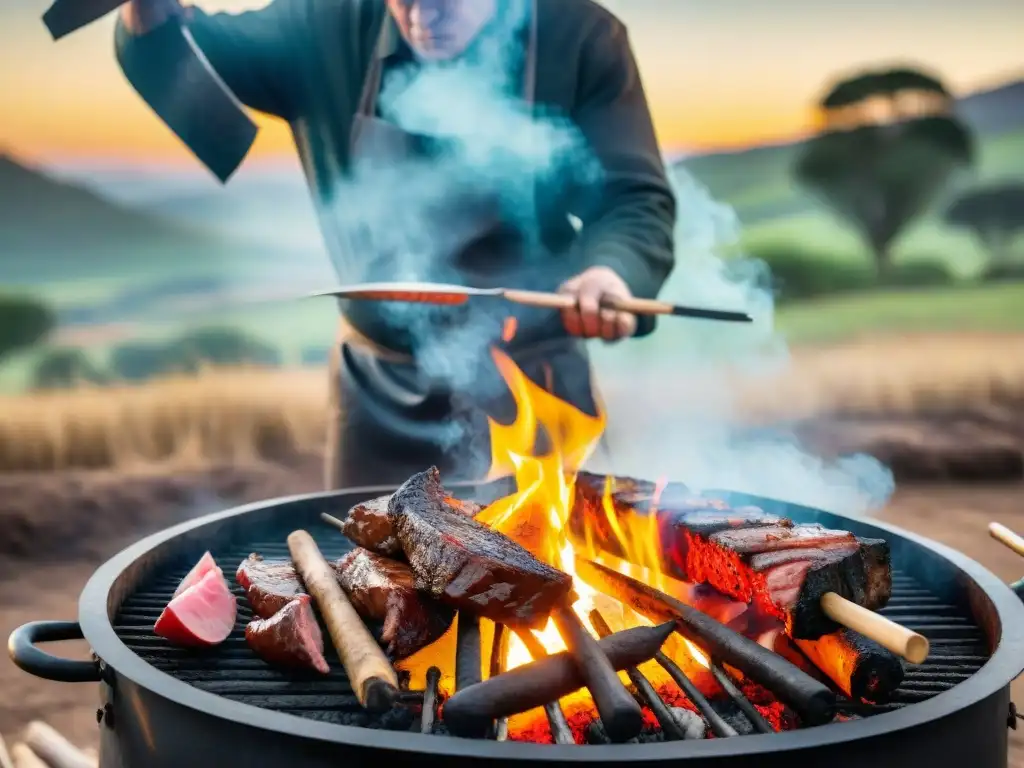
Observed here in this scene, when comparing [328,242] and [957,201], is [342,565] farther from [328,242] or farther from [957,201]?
[957,201]

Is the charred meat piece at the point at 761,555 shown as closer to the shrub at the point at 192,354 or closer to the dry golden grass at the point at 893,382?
the shrub at the point at 192,354

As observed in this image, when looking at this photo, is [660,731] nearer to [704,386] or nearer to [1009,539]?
[1009,539]

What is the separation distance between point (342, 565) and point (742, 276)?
7.91 metres

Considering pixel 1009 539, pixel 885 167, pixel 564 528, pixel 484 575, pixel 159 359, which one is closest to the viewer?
pixel 484 575

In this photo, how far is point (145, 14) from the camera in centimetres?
313

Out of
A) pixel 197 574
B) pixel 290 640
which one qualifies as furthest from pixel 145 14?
pixel 290 640

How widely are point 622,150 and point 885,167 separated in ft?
23.1

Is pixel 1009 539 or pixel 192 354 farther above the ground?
pixel 192 354

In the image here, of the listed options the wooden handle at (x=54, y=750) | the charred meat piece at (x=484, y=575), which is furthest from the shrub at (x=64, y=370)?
the charred meat piece at (x=484, y=575)

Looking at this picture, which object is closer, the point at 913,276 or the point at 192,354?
the point at 192,354

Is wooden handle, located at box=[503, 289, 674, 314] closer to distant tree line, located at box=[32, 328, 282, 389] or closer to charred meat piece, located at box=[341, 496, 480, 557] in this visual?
charred meat piece, located at box=[341, 496, 480, 557]

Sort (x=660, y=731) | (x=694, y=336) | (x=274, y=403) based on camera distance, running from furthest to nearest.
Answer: (x=694, y=336)
(x=274, y=403)
(x=660, y=731)

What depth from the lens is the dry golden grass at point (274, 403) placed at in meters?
7.10

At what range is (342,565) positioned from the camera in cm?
221
